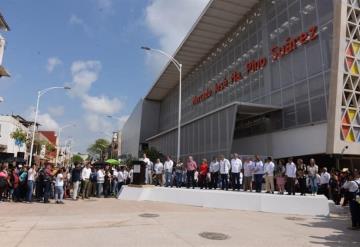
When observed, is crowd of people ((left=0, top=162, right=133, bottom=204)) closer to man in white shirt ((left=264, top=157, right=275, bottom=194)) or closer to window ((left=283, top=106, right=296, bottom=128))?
man in white shirt ((left=264, top=157, right=275, bottom=194))

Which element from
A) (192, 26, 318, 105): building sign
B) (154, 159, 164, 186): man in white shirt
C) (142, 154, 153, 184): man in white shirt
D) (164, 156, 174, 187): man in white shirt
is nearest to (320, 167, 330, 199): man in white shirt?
(164, 156, 174, 187): man in white shirt

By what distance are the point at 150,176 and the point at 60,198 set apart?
594 centimetres

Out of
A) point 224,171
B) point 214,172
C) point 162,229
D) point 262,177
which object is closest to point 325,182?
point 262,177

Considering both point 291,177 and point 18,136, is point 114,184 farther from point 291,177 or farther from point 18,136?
point 18,136

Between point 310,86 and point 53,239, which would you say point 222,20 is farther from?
point 53,239

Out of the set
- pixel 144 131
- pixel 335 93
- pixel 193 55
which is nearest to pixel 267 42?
pixel 335 93

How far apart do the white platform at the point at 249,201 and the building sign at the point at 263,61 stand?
14224 millimetres

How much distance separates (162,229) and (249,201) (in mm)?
5952

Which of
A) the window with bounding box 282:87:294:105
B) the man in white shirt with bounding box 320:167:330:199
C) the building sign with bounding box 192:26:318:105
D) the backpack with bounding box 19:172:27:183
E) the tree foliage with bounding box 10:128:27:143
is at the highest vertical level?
the building sign with bounding box 192:26:318:105

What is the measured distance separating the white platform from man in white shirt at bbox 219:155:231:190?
6.14ft

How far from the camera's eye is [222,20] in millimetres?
34000

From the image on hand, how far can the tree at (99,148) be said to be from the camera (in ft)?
474

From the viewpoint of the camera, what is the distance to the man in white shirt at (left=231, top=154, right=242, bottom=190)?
16.3 meters

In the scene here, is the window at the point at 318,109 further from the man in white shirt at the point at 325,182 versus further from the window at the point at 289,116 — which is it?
the man in white shirt at the point at 325,182
